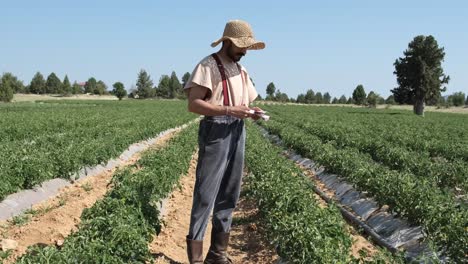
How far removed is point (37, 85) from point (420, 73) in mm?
97842

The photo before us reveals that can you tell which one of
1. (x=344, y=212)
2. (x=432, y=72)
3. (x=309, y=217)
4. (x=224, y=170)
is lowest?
(x=344, y=212)

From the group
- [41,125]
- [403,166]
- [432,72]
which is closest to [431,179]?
[403,166]

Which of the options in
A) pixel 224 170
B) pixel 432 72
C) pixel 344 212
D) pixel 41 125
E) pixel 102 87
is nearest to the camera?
pixel 224 170

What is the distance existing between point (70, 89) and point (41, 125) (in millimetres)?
102225

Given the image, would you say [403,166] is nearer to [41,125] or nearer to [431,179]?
[431,179]

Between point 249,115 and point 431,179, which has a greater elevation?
point 249,115

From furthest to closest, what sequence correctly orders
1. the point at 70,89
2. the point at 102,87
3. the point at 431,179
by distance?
the point at 102,87, the point at 70,89, the point at 431,179

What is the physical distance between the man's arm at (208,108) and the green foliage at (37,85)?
124 m

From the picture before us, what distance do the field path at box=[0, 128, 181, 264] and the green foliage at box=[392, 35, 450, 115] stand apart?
5055cm

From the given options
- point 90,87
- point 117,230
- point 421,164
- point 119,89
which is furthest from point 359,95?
point 117,230

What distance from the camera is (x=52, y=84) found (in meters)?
119

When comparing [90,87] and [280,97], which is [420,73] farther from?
[90,87]

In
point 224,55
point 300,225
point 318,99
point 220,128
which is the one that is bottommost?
point 300,225

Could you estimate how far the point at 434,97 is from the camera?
54000 millimetres
